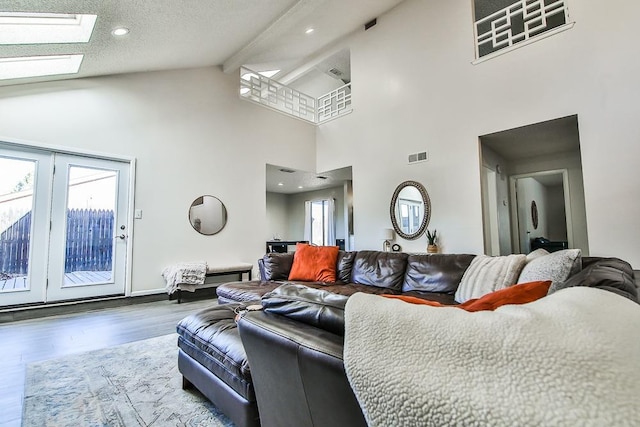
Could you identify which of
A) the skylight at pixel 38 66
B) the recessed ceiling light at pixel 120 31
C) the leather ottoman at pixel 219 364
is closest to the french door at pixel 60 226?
the skylight at pixel 38 66

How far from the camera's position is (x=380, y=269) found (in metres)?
3.31

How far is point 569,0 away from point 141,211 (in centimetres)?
624

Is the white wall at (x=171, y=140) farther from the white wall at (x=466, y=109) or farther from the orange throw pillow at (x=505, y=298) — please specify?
the orange throw pillow at (x=505, y=298)

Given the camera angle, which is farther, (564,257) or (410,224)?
(410,224)

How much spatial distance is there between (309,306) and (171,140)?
15.4 feet

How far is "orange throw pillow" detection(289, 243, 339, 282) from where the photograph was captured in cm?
358

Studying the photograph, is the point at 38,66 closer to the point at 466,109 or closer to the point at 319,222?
the point at 466,109

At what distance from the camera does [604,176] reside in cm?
342

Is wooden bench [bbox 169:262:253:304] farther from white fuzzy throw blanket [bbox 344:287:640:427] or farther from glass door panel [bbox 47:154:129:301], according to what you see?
white fuzzy throw blanket [bbox 344:287:640:427]

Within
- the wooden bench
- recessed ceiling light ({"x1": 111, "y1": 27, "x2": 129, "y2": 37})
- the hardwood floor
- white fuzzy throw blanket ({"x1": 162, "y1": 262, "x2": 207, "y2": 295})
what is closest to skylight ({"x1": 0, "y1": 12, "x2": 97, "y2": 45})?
recessed ceiling light ({"x1": 111, "y1": 27, "x2": 129, "y2": 37})

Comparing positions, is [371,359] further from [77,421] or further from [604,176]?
[604,176]

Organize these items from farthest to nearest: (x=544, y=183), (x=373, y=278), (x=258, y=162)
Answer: (x=544, y=183), (x=258, y=162), (x=373, y=278)

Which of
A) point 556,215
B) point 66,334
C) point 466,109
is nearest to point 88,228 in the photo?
point 66,334

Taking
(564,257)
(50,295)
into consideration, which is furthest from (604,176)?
(50,295)
